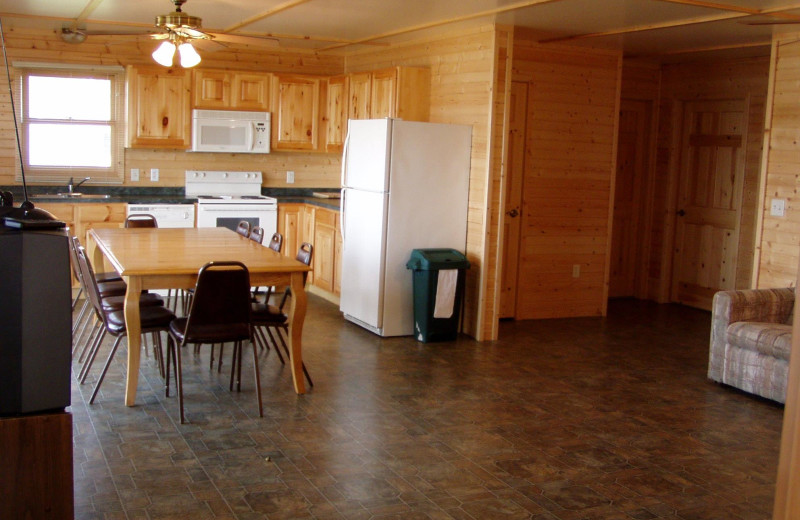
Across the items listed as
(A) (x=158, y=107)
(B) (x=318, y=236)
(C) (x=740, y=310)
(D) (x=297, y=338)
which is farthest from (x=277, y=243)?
(C) (x=740, y=310)

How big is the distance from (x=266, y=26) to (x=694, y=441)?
16.1 feet

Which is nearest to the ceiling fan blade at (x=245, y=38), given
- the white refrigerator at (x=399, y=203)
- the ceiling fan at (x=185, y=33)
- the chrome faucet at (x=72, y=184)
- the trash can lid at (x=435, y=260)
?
the ceiling fan at (x=185, y=33)

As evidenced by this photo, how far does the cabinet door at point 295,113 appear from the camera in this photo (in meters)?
8.43

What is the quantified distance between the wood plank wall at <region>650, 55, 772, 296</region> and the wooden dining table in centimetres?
486

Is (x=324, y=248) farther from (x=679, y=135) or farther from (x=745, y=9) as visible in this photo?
(x=745, y=9)

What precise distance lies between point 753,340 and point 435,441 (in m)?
2.30

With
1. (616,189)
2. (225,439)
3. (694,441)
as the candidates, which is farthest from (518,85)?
(225,439)

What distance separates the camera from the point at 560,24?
618 centimetres

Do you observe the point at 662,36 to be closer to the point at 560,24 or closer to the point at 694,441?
the point at 560,24

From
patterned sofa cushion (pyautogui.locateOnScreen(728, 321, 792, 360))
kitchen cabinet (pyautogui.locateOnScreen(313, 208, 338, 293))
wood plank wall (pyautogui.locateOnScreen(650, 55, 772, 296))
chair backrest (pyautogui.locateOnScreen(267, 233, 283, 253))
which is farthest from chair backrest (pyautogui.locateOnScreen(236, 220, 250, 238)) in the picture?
wood plank wall (pyautogui.locateOnScreen(650, 55, 772, 296))

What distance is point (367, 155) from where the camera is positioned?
6.59m

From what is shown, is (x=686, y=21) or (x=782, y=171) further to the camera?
(x=782, y=171)

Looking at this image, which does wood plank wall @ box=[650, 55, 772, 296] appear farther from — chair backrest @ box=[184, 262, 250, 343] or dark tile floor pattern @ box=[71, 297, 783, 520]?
chair backrest @ box=[184, 262, 250, 343]

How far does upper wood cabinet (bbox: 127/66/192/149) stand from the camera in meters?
7.83
